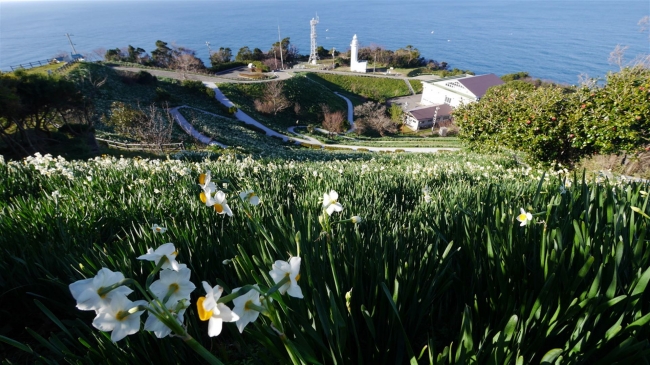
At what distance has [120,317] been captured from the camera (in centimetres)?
74

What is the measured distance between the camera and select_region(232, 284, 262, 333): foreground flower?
0.76 m

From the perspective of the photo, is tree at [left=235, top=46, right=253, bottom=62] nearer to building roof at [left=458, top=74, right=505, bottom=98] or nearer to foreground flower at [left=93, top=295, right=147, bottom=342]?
building roof at [left=458, top=74, right=505, bottom=98]

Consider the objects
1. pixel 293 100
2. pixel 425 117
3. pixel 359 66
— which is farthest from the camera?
pixel 359 66

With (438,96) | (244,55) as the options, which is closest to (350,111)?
(438,96)

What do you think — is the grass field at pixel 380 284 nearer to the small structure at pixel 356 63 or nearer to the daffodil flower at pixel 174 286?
the daffodil flower at pixel 174 286

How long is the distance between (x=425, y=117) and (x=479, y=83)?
16.2 meters

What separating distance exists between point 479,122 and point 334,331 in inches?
498

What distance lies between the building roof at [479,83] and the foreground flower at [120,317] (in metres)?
63.6

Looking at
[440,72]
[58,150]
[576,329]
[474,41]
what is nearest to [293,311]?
[576,329]

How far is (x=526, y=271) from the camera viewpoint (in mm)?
1361

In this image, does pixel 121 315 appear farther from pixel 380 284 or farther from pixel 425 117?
pixel 425 117

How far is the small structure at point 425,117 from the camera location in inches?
2036

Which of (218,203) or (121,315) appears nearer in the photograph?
(121,315)

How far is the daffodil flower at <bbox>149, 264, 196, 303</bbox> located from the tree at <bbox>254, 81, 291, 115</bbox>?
4539 centimetres
